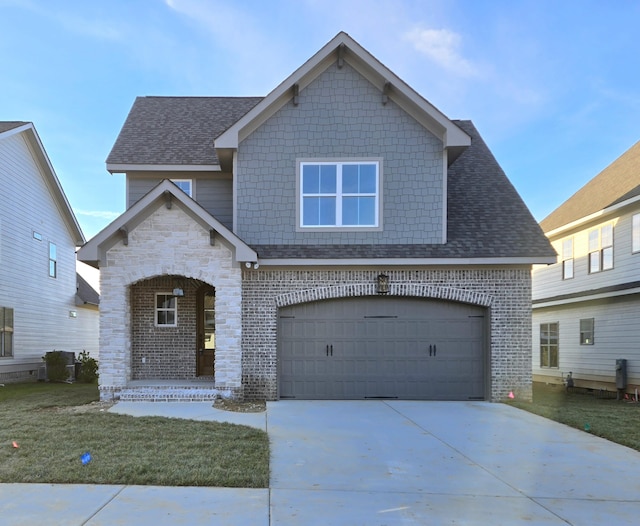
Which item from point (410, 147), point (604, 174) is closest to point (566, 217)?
point (604, 174)

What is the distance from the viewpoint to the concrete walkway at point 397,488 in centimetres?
517

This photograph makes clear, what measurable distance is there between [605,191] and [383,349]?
10088 mm

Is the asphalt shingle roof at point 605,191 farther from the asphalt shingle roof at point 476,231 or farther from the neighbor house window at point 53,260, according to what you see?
the neighbor house window at point 53,260

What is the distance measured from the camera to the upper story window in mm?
16812

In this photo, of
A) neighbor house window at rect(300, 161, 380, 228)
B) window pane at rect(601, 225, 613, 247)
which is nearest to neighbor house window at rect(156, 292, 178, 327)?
neighbor house window at rect(300, 161, 380, 228)

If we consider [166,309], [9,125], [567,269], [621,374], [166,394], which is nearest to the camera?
[166,394]

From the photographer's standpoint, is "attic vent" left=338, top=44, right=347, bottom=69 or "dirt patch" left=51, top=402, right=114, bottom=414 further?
"attic vent" left=338, top=44, right=347, bottom=69

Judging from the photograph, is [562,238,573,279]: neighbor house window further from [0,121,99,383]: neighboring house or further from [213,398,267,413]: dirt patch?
[0,121,99,383]: neighboring house

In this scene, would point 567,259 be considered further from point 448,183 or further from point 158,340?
point 158,340

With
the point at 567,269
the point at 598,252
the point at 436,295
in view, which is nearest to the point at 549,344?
the point at 567,269

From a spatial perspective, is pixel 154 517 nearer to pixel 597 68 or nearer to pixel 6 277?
pixel 6 277

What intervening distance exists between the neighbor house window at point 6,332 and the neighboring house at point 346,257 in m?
5.97

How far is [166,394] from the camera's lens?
39.0 feet

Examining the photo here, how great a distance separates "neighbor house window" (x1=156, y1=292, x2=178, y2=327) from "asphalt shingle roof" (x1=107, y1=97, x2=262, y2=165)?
139 inches
